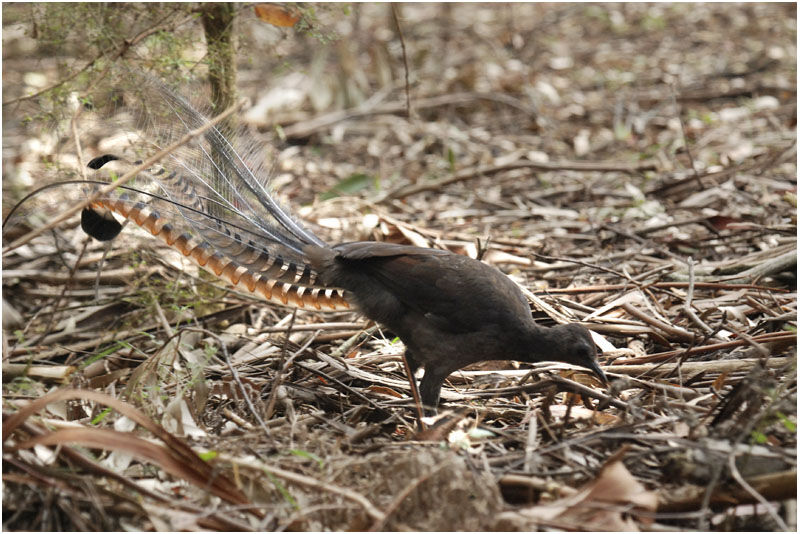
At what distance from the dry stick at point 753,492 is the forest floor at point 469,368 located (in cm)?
1

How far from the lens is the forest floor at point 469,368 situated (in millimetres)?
2525

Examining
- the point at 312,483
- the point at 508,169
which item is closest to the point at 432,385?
the point at 312,483

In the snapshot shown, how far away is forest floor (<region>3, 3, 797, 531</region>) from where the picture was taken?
253 centimetres

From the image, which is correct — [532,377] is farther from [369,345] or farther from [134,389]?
[134,389]

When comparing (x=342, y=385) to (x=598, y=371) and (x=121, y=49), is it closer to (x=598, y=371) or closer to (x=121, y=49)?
(x=598, y=371)

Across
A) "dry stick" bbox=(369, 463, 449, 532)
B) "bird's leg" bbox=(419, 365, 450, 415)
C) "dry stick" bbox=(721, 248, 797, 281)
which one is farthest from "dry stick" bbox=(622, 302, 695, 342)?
"dry stick" bbox=(369, 463, 449, 532)

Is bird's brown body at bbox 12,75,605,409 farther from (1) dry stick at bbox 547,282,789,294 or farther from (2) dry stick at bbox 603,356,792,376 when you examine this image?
(1) dry stick at bbox 547,282,789,294

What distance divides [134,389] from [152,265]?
67.3 inches

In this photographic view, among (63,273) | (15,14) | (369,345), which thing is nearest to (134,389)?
(369,345)

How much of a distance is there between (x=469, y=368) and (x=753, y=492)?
6.13 ft

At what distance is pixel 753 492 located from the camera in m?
2.43

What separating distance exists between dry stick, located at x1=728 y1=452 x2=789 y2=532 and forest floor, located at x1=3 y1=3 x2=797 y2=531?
0.4 inches

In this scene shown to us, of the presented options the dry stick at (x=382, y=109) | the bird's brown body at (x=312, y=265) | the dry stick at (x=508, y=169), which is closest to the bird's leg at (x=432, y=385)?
the bird's brown body at (x=312, y=265)

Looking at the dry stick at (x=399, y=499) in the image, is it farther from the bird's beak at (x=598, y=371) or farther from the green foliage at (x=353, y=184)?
the green foliage at (x=353, y=184)
